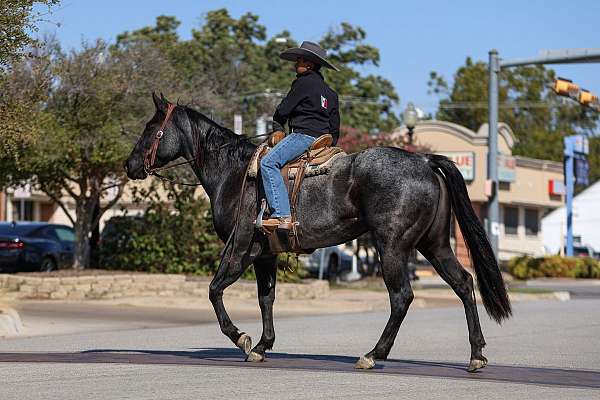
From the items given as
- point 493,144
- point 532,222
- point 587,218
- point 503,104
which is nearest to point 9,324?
point 493,144

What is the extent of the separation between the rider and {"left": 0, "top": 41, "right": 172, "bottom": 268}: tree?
12238 mm

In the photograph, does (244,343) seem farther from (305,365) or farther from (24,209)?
(24,209)

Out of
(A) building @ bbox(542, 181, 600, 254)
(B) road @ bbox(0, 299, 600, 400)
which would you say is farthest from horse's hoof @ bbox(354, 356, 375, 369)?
(A) building @ bbox(542, 181, 600, 254)

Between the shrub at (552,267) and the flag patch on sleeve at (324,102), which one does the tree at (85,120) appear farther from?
the shrub at (552,267)

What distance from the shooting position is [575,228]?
79.2m

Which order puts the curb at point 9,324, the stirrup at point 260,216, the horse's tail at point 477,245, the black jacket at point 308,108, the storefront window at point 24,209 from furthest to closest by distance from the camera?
the storefront window at point 24,209 → the curb at point 9,324 → the black jacket at point 308,108 → the stirrup at point 260,216 → the horse's tail at point 477,245

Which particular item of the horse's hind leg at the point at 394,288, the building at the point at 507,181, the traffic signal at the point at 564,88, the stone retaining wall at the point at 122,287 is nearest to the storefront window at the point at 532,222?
the building at the point at 507,181

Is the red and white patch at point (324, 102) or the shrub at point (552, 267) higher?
the red and white patch at point (324, 102)

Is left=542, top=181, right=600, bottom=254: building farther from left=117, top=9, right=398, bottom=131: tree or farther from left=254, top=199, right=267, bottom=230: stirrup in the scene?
left=254, top=199, right=267, bottom=230: stirrup

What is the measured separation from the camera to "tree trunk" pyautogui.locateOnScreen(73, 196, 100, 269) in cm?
2728

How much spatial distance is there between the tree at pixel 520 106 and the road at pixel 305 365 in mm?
73281

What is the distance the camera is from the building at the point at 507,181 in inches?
2216

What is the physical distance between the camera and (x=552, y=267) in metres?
46.5

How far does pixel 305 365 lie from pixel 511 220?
52173mm
